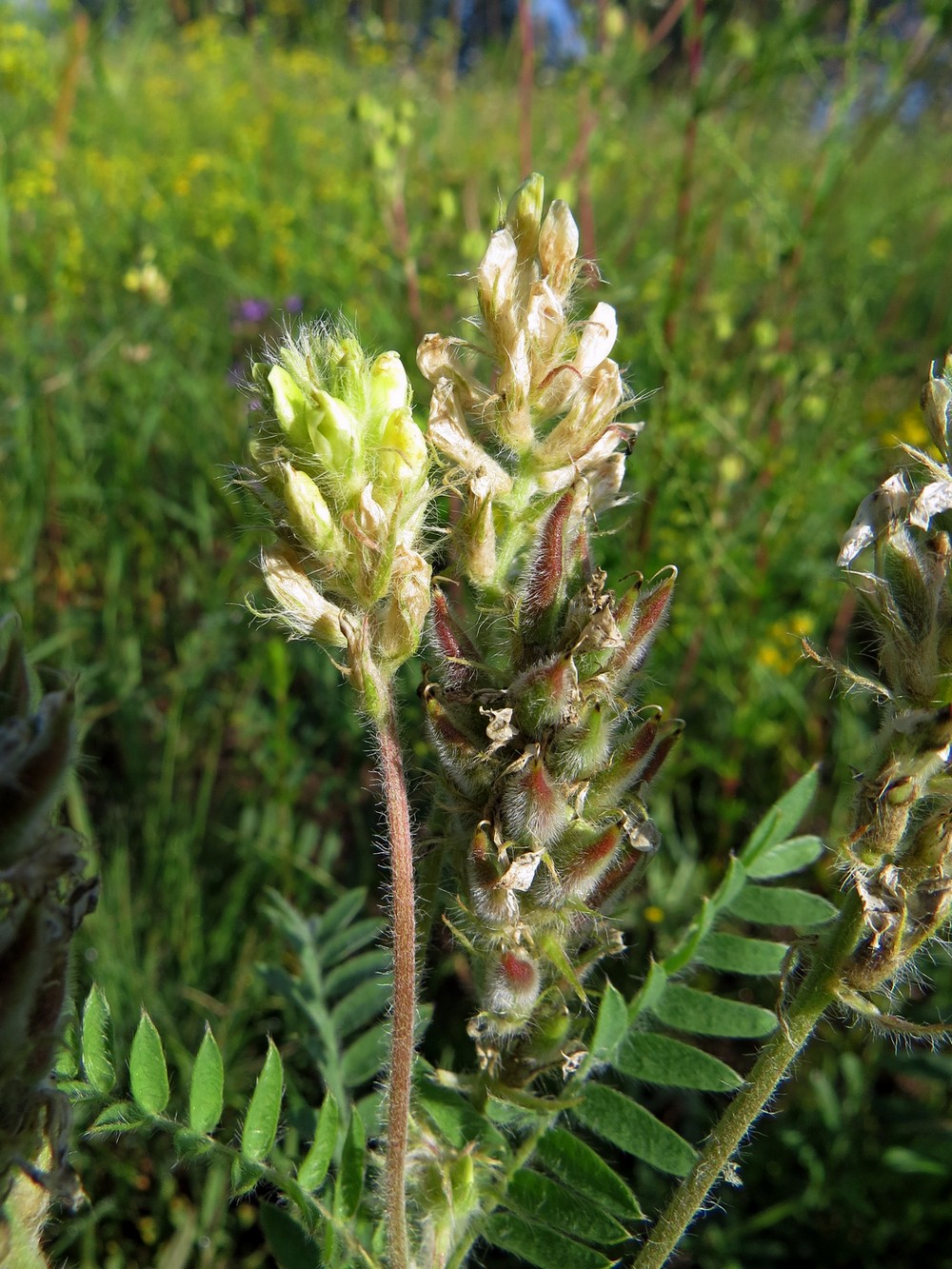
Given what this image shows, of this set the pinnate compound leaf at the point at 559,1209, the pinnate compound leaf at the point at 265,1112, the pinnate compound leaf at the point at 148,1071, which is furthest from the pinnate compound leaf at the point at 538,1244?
the pinnate compound leaf at the point at 148,1071

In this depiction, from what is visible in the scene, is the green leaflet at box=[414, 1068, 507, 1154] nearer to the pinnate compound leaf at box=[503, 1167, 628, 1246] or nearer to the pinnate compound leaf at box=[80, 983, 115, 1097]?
the pinnate compound leaf at box=[503, 1167, 628, 1246]

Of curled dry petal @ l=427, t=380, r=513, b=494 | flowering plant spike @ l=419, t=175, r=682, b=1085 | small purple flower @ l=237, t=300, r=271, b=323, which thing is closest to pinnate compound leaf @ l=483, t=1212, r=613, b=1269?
flowering plant spike @ l=419, t=175, r=682, b=1085

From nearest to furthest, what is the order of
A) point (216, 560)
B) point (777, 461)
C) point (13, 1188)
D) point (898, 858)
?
point (13, 1188) → point (898, 858) → point (777, 461) → point (216, 560)

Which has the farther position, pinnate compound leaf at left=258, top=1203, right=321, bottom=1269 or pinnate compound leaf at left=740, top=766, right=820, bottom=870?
pinnate compound leaf at left=740, top=766, right=820, bottom=870

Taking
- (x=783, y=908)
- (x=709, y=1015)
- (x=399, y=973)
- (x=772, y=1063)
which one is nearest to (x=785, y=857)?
(x=783, y=908)

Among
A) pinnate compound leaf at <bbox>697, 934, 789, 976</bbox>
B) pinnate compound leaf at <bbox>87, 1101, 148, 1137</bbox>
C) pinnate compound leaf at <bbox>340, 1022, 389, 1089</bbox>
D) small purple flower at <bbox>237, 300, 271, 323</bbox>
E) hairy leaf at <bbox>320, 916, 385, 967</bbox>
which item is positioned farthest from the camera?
small purple flower at <bbox>237, 300, 271, 323</bbox>

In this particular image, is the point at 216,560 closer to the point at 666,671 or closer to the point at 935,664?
the point at 666,671

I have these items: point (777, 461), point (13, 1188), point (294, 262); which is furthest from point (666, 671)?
point (294, 262)
